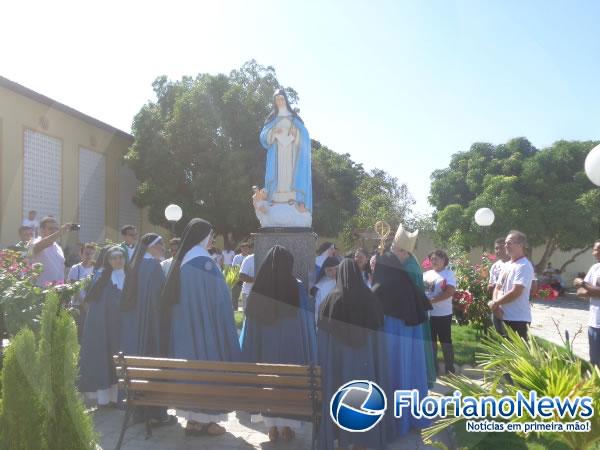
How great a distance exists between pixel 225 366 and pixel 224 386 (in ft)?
0.51

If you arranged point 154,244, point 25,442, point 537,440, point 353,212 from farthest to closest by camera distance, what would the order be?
point 353,212, point 154,244, point 537,440, point 25,442

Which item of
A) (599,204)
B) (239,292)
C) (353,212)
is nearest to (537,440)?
(239,292)

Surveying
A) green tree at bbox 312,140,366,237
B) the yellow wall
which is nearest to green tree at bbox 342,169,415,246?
green tree at bbox 312,140,366,237

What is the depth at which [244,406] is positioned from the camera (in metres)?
3.60

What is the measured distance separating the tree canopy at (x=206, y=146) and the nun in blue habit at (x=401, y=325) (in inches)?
619

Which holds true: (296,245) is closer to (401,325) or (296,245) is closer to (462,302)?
(401,325)

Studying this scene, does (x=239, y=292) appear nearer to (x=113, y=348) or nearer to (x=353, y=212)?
(x=113, y=348)

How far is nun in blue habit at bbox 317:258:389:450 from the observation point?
144 inches

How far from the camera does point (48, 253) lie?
261 inches

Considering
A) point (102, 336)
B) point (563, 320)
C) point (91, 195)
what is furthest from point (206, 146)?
point (102, 336)

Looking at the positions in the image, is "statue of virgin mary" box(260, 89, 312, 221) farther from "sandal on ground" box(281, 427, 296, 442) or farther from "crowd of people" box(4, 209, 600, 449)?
"sandal on ground" box(281, 427, 296, 442)

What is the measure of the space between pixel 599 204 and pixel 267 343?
18348 mm

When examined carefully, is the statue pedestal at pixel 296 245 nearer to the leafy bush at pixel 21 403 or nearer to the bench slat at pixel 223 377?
the bench slat at pixel 223 377

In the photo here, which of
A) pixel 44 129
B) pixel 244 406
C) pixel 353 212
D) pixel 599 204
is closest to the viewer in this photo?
pixel 244 406
